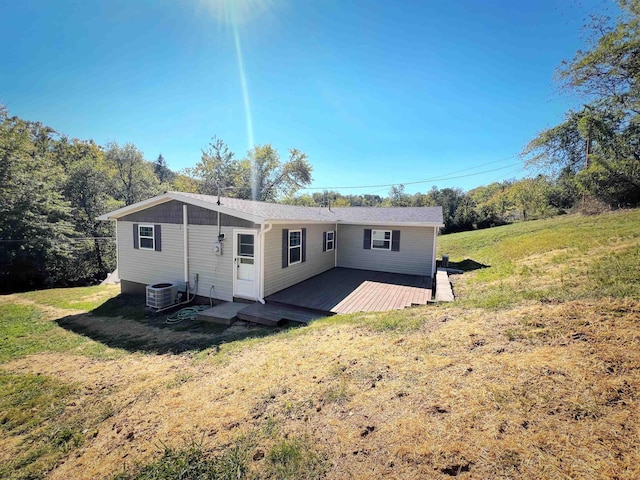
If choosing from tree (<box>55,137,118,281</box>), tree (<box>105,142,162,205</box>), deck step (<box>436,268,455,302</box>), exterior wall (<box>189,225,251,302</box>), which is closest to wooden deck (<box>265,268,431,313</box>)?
deck step (<box>436,268,455,302</box>)

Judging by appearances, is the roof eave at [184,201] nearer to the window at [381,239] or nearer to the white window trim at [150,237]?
the white window trim at [150,237]

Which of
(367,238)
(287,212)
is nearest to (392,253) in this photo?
(367,238)

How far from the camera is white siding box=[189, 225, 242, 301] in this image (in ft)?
26.1

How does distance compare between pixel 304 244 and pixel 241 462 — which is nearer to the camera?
pixel 241 462

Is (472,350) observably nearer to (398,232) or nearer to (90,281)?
(398,232)

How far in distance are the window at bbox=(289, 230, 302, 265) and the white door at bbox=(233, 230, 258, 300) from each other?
155cm

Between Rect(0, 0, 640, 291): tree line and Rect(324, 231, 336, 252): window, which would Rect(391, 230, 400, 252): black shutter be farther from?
Rect(0, 0, 640, 291): tree line

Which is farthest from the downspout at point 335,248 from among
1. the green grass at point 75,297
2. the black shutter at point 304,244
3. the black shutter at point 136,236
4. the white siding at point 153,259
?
the green grass at point 75,297

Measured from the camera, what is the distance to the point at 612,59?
298 inches

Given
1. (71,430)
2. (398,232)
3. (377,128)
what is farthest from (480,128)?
(71,430)

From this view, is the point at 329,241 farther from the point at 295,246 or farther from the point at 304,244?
the point at 295,246

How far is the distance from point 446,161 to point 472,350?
1204 inches

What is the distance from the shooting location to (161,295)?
8.14m

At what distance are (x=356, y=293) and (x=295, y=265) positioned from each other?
88.3 inches
